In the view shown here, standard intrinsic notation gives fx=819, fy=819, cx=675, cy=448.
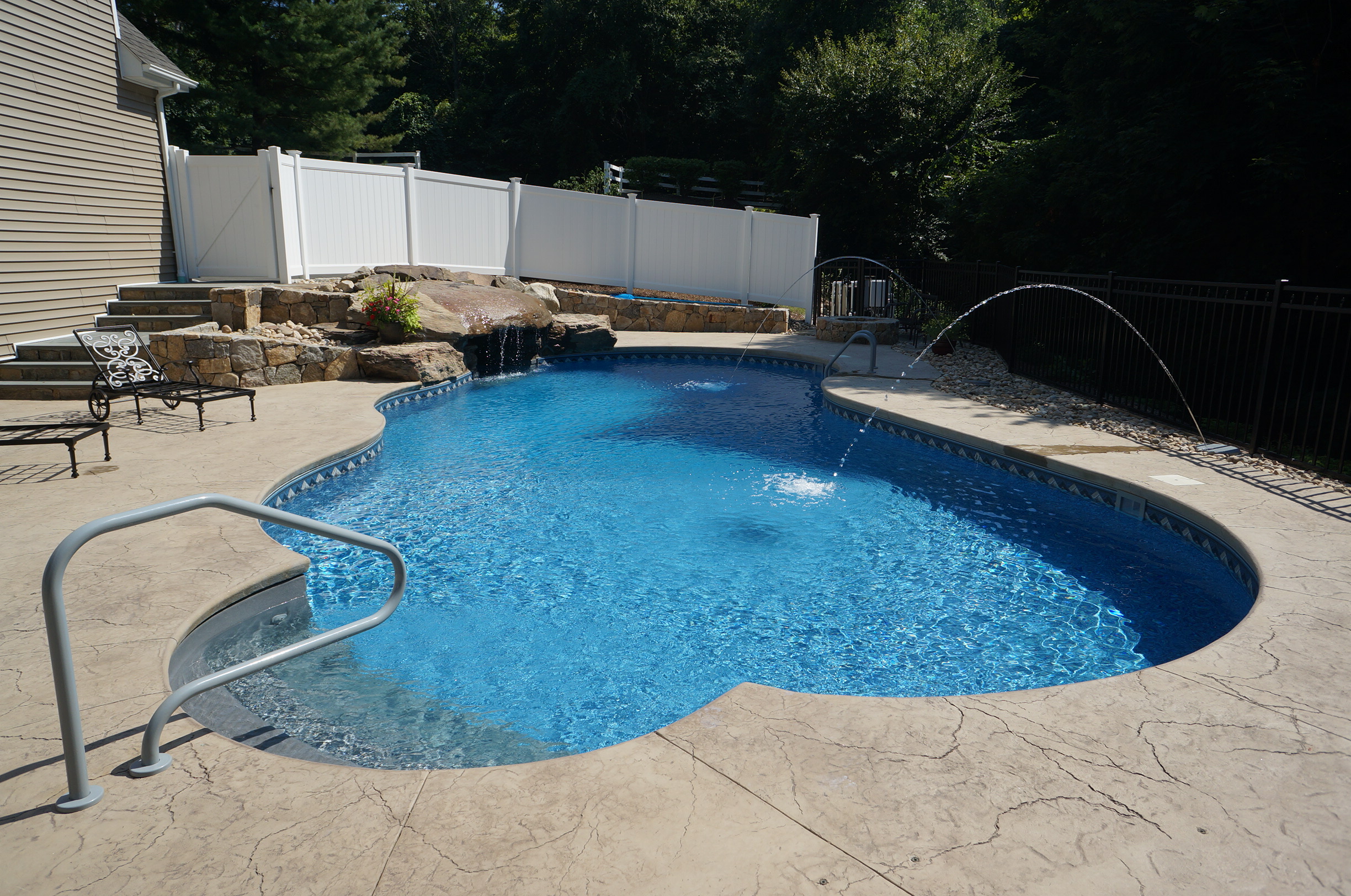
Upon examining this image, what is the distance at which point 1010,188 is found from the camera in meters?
14.2

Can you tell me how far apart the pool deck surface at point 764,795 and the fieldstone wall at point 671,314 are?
11.9m

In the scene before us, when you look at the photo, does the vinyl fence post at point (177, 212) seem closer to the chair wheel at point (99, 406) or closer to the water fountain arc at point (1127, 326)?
the chair wheel at point (99, 406)

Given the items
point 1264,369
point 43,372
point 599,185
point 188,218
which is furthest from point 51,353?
point 599,185

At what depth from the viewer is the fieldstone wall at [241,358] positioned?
9.60m

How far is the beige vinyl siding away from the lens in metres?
9.52

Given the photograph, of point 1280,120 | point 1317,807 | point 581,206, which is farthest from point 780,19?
point 1317,807

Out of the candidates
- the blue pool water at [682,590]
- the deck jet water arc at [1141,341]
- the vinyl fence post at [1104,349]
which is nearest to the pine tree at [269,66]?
the blue pool water at [682,590]

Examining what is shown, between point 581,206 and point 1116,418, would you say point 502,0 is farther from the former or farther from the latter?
point 1116,418

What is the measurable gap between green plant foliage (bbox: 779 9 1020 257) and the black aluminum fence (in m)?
6.16

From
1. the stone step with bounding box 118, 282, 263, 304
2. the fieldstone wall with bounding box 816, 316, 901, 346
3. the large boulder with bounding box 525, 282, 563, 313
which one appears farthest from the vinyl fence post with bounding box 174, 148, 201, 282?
the fieldstone wall with bounding box 816, 316, 901, 346

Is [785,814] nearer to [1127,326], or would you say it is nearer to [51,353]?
[1127,326]

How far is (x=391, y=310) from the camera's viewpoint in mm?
11273

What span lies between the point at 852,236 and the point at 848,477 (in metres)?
13.7

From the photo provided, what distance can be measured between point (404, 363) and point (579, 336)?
366cm
